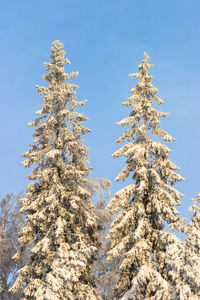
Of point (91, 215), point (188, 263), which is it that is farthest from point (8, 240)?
point (188, 263)

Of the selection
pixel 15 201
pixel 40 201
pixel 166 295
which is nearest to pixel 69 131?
pixel 40 201

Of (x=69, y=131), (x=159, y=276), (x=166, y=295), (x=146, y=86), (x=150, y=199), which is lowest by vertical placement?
(x=166, y=295)

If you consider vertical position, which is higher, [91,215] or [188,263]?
[91,215]

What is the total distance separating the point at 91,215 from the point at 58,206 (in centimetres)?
223

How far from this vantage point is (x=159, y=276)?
55.0 feet

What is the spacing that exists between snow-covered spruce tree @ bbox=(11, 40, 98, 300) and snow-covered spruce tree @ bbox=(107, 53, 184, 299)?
2.04 m

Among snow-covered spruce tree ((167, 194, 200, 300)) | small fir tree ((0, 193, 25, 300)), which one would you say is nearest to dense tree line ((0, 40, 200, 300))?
snow-covered spruce tree ((167, 194, 200, 300))

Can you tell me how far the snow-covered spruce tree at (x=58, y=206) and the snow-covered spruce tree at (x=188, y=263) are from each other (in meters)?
4.57

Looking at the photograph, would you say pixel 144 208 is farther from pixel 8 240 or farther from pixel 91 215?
pixel 8 240

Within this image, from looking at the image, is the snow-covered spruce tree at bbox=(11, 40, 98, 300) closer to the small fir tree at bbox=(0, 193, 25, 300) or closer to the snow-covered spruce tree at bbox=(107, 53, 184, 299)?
the snow-covered spruce tree at bbox=(107, 53, 184, 299)

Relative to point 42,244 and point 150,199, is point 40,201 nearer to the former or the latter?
point 42,244

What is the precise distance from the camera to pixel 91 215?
2139 cm

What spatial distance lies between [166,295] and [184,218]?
3.49 m

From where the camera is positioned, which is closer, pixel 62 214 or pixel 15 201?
pixel 62 214
